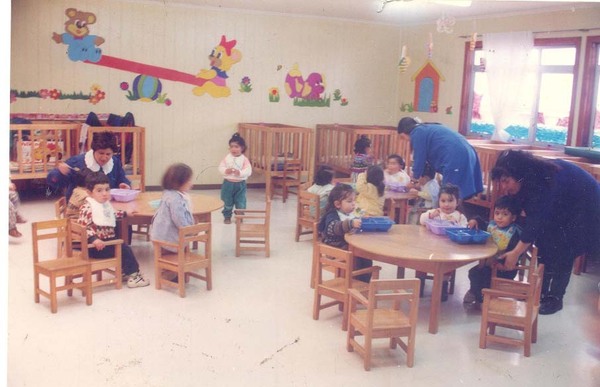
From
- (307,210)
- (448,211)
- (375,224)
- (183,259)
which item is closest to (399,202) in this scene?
(307,210)

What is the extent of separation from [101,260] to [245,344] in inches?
53.3

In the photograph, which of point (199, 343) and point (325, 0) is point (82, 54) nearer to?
point (325, 0)

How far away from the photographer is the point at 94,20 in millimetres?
7766

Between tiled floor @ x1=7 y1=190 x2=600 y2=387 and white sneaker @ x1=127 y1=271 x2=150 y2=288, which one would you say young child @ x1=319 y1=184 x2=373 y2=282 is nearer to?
tiled floor @ x1=7 y1=190 x2=600 y2=387

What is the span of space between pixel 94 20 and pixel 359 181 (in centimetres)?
452

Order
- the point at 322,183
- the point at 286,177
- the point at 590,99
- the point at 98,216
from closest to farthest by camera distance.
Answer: the point at 98,216
the point at 322,183
the point at 590,99
the point at 286,177

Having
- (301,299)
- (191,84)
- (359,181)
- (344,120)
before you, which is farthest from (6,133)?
(344,120)

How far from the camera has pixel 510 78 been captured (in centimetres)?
769

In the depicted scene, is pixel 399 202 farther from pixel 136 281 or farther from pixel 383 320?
pixel 136 281

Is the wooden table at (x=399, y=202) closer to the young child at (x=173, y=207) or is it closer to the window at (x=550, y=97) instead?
the young child at (x=173, y=207)

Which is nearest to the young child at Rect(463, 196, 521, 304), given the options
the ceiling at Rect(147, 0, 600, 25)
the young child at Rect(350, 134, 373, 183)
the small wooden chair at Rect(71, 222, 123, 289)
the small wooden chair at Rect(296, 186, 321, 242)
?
the small wooden chair at Rect(296, 186, 321, 242)

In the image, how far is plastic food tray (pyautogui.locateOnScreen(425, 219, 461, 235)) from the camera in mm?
4277

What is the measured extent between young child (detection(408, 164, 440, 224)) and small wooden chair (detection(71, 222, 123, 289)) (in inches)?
107

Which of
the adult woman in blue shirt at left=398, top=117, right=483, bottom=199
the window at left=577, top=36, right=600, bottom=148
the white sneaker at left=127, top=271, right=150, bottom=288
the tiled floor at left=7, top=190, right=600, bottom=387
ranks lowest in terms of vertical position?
the tiled floor at left=7, top=190, right=600, bottom=387
